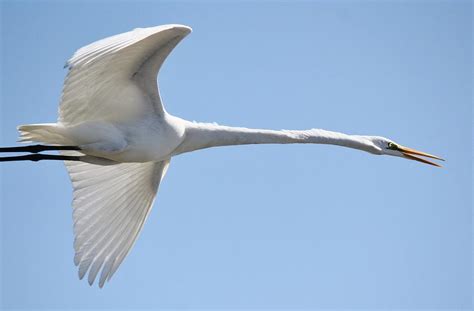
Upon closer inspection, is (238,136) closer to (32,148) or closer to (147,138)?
(147,138)

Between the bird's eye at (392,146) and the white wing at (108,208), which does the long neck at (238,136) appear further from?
the bird's eye at (392,146)

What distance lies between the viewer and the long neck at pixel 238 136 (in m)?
12.2

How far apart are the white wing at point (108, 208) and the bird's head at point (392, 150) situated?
280 centimetres

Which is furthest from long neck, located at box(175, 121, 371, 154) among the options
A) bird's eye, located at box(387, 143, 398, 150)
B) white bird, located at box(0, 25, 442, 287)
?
bird's eye, located at box(387, 143, 398, 150)

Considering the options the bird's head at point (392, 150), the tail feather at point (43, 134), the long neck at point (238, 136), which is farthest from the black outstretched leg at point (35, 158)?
the bird's head at point (392, 150)

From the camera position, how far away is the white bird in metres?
10.8

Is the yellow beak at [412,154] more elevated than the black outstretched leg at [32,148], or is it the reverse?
the yellow beak at [412,154]

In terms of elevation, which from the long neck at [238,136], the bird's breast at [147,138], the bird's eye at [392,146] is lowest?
the bird's breast at [147,138]

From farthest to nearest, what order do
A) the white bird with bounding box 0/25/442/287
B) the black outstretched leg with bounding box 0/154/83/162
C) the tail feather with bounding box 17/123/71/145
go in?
the black outstretched leg with bounding box 0/154/83/162 → the tail feather with bounding box 17/123/71/145 → the white bird with bounding box 0/25/442/287

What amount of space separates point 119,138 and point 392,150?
161 inches

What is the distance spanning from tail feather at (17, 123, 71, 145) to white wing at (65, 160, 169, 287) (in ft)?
3.23

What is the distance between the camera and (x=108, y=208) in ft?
42.5

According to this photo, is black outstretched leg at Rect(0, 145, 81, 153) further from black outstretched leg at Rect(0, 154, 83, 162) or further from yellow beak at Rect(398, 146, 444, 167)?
yellow beak at Rect(398, 146, 444, 167)

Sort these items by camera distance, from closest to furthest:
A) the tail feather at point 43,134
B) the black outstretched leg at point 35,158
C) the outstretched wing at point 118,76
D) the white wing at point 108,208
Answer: the outstretched wing at point 118,76 < the tail feather at point 43,134 < the black outstretched leg at point 35,158 < the white wing at point 108,208
